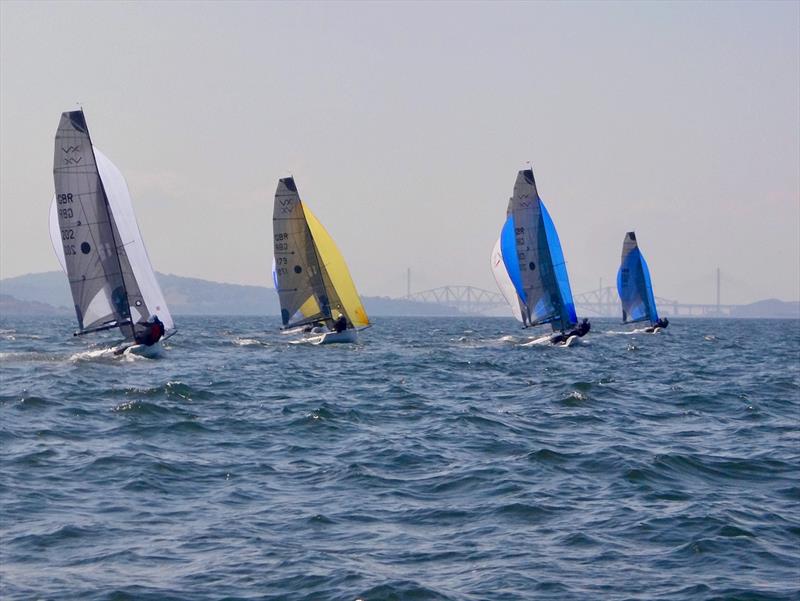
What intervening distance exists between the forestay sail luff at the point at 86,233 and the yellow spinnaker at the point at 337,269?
42.5 ft

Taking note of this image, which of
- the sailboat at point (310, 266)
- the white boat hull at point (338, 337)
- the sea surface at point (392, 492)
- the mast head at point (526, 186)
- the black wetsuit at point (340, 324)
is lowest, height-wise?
the sea surface at point (392, 492)

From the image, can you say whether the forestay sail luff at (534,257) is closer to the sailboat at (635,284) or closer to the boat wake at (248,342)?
the boat wake at (248,342)

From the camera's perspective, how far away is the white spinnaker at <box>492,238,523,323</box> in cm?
4850

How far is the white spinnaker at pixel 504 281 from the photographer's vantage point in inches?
1909

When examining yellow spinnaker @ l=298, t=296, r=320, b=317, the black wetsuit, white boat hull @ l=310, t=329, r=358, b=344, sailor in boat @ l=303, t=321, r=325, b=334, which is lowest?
white boat hull @ l=310, t=329, r=358, b=344

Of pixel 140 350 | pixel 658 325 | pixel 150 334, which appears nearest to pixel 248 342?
pixel 140 350

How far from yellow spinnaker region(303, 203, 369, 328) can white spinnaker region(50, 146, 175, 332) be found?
1193cm

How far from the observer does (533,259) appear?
1868 inches

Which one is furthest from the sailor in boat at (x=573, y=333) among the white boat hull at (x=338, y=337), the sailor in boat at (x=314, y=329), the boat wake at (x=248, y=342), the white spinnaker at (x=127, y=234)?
the white spinnaker at (x=127, y=234)

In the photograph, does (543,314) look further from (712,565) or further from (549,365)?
(712,565)

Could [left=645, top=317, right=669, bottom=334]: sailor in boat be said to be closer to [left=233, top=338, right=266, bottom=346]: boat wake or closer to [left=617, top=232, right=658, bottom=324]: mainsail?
[left=617, top=232, right=658, bottom=324]: mainsail

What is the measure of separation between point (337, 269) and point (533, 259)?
8250 millimetres

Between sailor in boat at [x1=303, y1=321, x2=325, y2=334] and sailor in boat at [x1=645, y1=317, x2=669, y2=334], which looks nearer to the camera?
sailor in boat at [x1=303, y1=321, x2=325, y2=334]

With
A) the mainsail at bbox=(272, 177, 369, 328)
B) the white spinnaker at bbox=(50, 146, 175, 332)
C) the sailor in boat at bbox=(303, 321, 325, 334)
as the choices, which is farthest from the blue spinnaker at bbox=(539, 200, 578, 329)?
the white spinnaker at bbox=(50, 146, 175, 332)
